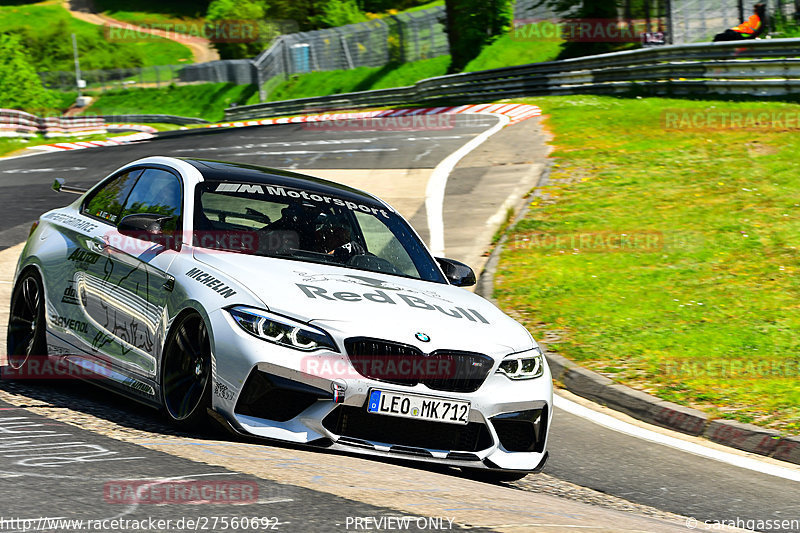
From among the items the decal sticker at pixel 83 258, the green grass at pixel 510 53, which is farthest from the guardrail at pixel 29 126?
the decal sticker at pixel 83 258

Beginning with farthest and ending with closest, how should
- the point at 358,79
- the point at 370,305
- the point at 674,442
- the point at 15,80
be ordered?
1. the point at 15,80
2. the point at 358,79
3. the point at 674,442
4. the point at 370,305

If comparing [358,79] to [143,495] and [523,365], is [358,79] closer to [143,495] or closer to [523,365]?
[523,365]

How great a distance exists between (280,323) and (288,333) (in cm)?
7

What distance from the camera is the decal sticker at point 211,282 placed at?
5.43 metres

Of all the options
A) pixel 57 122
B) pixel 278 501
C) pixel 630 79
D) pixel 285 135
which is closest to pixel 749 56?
pixel 630 79

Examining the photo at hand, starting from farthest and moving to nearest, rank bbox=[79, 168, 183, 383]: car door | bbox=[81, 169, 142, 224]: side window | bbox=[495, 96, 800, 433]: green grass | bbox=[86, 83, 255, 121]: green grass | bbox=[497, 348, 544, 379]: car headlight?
bbox=[86, 83, 255, 121]: green grass → bbox=[495, 96, 800, 433]: green grass → bbox=[81, 169, 142, 224]: side window → bbox=[79, 168, 183, 383]: car door → bbox=[497, 348, 544, 379]: car headlight

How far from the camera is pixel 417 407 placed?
5.29m

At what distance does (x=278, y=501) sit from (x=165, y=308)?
6.78ft

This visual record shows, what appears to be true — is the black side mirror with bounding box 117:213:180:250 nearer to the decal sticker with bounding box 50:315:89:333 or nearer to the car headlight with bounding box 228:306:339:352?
the decal sticker with bounding box 50:315:89:333

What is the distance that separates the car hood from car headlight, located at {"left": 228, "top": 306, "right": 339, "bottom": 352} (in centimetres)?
5

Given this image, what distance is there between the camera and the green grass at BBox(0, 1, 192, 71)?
111812 millimetres

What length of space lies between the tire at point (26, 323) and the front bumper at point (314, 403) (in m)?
2.33

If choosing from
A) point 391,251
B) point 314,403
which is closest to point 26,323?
point 391,251

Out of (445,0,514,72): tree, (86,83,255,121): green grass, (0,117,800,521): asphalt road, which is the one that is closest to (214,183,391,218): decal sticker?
(0,117,800,521): asphalt road
